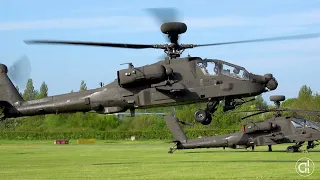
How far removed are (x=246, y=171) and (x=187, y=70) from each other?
17.3 feet

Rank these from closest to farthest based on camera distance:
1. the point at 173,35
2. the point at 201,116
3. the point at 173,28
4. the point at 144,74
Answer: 1. the point at 173,28
2. the point at 173,35
3. the point at 144,74
4. the point at 201,116

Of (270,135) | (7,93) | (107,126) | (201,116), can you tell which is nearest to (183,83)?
(201,116)

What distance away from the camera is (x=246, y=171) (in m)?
25.0

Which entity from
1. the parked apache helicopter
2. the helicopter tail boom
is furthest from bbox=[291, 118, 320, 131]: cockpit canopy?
the helicopter tail boom

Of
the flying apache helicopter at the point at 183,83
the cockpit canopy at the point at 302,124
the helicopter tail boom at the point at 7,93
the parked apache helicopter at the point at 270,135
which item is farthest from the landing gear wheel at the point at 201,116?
the cockpit canopy at the point at 302,124

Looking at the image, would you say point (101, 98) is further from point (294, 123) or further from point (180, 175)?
point (294, 123)

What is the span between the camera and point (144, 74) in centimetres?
2758

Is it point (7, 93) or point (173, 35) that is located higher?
point (173, 35)

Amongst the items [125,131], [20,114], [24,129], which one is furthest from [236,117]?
[20,114]

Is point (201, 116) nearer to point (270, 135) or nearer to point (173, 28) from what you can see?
point (173, 28)

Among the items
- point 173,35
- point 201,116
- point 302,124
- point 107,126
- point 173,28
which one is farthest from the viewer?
point 107,126

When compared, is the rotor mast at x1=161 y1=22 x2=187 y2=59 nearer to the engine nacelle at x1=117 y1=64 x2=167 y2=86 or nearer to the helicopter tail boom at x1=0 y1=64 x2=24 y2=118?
the engine nacelle at x1=117 y1=64 x2=167 y2=86

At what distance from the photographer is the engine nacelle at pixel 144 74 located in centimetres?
2750

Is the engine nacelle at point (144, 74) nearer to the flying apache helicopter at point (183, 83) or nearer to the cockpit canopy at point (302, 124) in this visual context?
the flying apache helicopter at point (183, 83)
